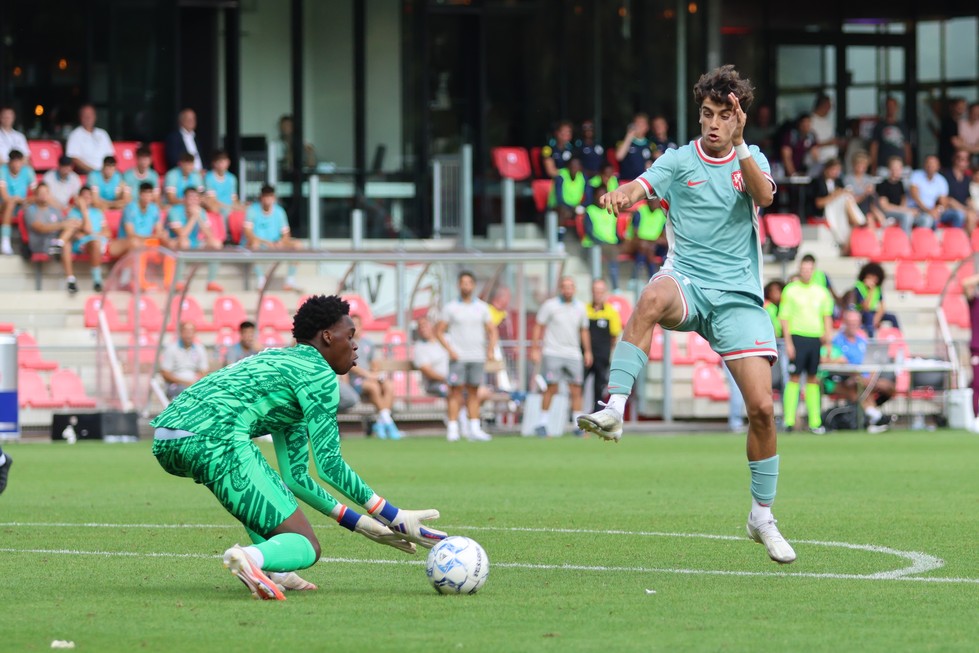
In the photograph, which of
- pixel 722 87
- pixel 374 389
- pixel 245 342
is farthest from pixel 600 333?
pixel 722 87

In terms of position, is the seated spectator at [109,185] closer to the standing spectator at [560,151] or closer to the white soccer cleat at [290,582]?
the standing spectator at [560,151]

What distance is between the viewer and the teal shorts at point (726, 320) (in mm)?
8891

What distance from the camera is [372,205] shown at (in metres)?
31.2

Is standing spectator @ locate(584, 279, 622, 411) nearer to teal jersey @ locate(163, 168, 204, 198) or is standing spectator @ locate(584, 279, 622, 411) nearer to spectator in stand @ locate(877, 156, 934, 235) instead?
teal jersey @ locate(163, 168, 204, 198)

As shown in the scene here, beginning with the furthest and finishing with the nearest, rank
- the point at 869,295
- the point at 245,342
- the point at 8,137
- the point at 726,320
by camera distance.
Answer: the point at 8,137
the point at 869,295
the point at 245,342
the point at 726,320

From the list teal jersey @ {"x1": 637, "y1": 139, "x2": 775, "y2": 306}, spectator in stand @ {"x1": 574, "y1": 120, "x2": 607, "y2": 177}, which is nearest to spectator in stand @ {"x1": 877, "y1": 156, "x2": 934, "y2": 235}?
spectator in stand @ {"x1": 574, "y1": 120, "x2": 607, "y2": 177}

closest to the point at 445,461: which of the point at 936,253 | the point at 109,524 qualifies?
the point at 109,524

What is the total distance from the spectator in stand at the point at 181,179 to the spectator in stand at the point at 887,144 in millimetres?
12161

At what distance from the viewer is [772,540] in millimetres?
8727

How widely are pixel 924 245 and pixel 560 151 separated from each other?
6091 millimetres

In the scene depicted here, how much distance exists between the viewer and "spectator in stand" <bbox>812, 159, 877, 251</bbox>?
2945 cm

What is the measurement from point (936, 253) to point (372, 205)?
9561 millimetres

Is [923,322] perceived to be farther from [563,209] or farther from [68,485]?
[68,485]

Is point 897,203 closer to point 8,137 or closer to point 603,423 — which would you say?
point 8,137
